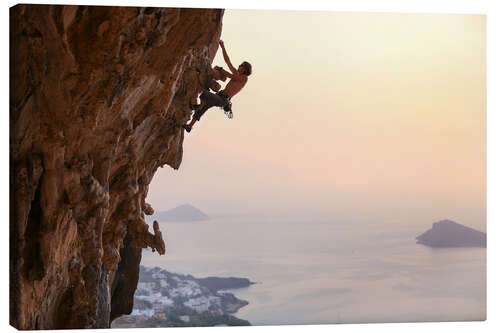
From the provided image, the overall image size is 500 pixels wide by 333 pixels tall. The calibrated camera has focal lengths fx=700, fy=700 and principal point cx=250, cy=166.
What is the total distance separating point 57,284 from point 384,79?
3.70 m

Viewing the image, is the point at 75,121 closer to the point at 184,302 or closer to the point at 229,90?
the point at 229,90

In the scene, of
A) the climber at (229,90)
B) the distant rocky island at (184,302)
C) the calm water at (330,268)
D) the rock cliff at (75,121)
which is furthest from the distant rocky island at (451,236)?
the rock cliff at (75,121)

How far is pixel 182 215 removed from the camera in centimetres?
803

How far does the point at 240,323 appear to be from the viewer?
22.4ft

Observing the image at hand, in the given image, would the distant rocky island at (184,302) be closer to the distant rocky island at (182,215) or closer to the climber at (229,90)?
the distant rocky island at (182,215)

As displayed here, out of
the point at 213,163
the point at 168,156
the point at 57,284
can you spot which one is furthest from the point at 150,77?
the point at 213,163

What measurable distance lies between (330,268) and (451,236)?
120cm

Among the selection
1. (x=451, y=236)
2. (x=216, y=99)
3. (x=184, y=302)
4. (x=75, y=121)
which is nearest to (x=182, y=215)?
(x=184, y=302)

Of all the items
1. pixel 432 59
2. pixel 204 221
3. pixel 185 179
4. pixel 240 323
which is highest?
pixel 432 59

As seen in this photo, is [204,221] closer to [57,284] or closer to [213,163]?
[213,163]

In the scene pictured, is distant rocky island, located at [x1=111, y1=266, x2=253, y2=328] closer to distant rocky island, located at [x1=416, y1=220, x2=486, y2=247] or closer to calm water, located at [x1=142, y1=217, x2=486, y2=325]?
calm water, located at [x1=142, y1=217, x2=486, y2=325]

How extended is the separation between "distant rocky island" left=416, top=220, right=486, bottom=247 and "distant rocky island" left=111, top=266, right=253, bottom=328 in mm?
1917

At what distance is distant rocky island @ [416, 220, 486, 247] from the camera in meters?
6.59

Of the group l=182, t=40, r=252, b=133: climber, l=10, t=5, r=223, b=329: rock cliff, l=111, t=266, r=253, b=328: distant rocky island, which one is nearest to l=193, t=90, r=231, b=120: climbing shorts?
l=182, t=40, r=252, b=133: climber
